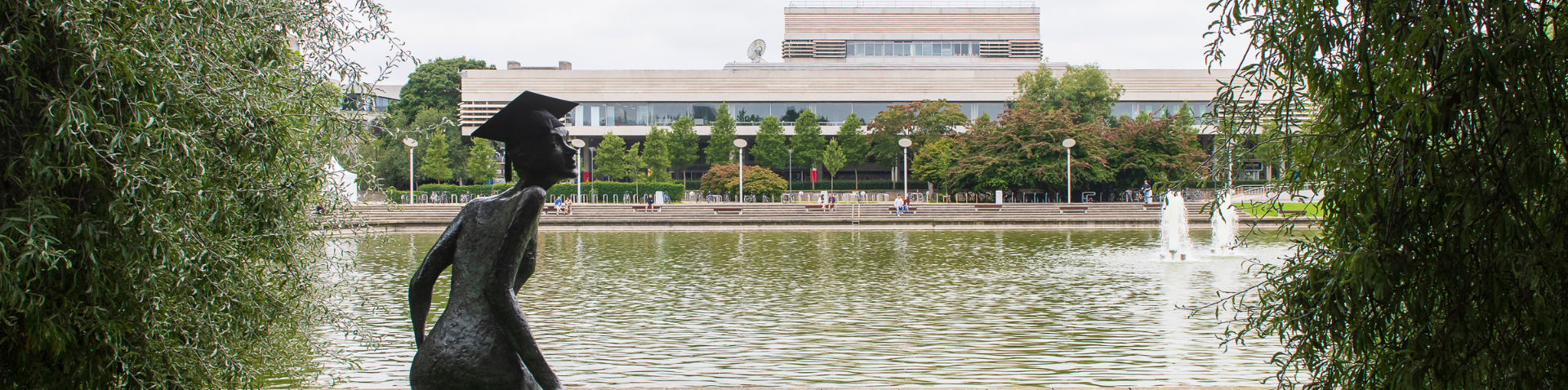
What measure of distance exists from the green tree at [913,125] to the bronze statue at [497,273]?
50.8 metres

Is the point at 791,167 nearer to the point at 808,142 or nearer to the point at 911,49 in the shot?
the point at 808,142

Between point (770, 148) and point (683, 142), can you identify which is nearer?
point (770, 148)

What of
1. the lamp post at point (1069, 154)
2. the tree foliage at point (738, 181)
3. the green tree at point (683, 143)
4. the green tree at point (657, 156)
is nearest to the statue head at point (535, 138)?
the lamp post at point (1069, 154)

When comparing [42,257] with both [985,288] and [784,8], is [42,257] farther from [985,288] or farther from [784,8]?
[784,8]

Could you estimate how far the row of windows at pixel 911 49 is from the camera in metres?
76.2

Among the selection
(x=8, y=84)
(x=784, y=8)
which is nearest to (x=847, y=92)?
(x=784, y=8)

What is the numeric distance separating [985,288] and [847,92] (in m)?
48.6

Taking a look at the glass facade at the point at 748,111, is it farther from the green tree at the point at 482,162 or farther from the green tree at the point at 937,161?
the green tree at the point at 937,161

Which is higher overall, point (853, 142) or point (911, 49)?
point (911, 49)

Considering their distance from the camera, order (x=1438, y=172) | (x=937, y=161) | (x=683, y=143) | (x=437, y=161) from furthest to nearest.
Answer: (x=683, y=143) < (x=437, y=161) < (x=937, y=161) < (x=1438, y=172)

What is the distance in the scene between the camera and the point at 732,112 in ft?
207

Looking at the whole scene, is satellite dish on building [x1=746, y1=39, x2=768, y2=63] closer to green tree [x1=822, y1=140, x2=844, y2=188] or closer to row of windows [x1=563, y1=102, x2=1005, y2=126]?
row of windows [x1=563, y1=102, x2=1005, y2=126]

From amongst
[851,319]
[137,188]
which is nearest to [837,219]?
[851,319]

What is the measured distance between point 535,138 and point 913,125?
52.3m
